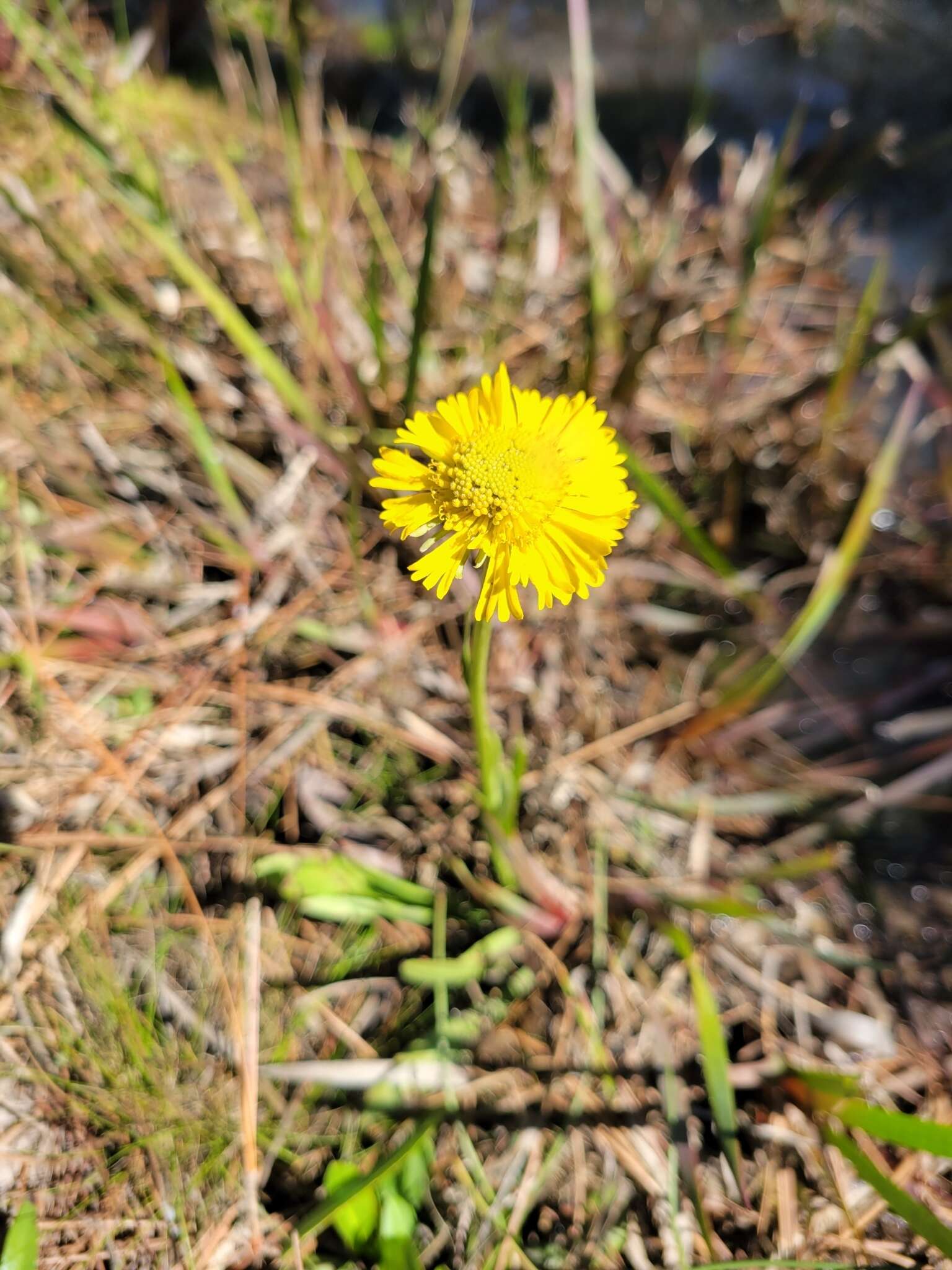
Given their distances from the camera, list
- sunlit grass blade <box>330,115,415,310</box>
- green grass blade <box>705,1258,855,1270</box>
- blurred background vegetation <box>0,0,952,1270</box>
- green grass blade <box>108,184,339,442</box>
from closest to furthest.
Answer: green grass blade <box>705,1258,855,1270</box>, blurred background vegetation <box>0,0,952,1270</box>, green grass blade <box>108,184,339,442</box>, sunlit grass blade <box>330,115,415,310</box>

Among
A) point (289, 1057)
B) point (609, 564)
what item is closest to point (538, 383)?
point (609, 564)

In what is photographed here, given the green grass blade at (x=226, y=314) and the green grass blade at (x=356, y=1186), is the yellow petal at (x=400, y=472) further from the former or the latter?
the green grass blade at (x=356, y=1186)

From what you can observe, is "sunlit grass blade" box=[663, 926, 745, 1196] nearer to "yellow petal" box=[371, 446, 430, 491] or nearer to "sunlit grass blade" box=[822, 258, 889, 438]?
"yellow petal" box=[371, 446, 430, 491]

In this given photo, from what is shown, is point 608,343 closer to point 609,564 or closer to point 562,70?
point 609,564

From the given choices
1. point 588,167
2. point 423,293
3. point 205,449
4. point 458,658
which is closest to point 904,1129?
point 458,658

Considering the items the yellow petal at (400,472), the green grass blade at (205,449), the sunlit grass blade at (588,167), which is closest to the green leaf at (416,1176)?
Result: the yellow petal at (400,472)

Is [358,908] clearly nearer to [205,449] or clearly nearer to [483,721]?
[483,721]

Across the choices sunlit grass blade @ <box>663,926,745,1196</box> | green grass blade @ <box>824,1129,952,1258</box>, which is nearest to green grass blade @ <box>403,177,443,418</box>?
sunlit grass blade @ <box>663,926,745,1196</box>
